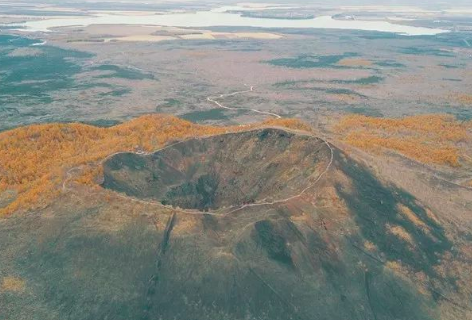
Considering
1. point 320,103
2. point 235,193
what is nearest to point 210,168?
point 235,193

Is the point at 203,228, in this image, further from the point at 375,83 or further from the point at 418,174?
the point at 375,83

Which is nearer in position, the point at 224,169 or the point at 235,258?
the point at 235,258

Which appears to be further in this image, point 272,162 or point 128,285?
point 272,162

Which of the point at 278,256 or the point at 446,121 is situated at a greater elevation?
the point at 278,256

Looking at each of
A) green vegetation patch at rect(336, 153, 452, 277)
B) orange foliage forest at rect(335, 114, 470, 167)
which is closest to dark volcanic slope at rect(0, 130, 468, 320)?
green vegetation patch at rect(336, 153, 452, 277)

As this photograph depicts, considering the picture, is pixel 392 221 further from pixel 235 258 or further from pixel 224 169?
pixel 224 169

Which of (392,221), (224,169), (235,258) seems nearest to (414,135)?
(392,221)
